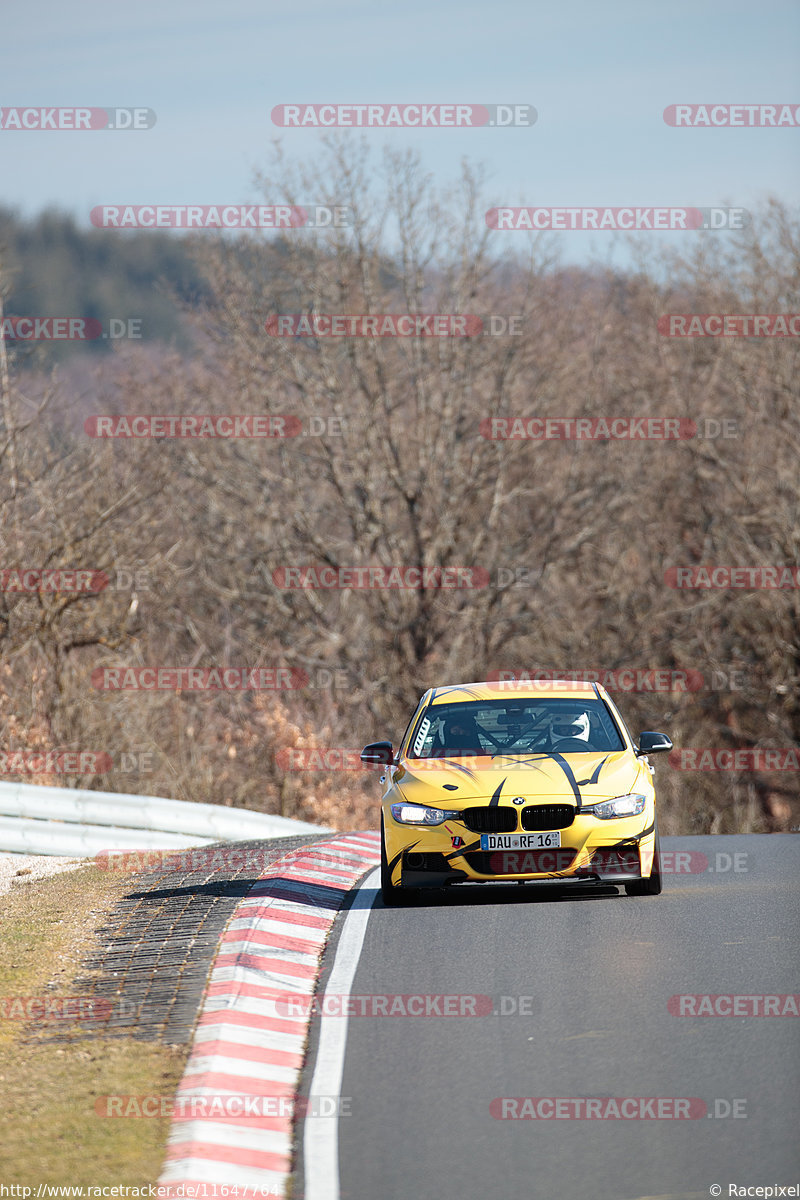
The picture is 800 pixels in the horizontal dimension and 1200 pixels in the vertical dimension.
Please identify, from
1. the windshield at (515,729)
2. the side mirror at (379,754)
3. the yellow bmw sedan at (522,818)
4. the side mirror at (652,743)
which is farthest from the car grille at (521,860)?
the side mirror at (379,754)

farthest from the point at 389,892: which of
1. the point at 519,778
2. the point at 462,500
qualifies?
the point at 462,500

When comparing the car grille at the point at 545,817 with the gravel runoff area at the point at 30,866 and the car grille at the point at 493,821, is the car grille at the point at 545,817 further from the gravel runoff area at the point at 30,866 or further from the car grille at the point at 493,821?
the gravel runoff area at the point at 30,866

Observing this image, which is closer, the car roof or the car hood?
the car hood

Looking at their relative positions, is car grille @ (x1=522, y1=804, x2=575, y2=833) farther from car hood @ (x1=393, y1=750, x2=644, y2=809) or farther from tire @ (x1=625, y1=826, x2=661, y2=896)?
tire @ (x1=625, y1=826, x2=661, y2=896)

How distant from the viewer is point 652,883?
423 inches

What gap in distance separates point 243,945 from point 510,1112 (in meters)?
3.29

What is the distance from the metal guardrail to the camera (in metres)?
14.9

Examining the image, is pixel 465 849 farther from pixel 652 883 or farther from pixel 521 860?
pixel 652 883

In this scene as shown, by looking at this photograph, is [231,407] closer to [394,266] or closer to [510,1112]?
[394,266]

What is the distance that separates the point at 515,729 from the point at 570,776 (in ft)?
3.56

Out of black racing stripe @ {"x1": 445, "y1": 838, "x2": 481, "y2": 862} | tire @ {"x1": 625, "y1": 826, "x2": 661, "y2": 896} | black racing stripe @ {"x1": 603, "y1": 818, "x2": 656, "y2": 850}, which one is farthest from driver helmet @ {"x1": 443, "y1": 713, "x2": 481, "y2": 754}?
tire @ {"x1": 625, "y1": 826, "x2": 661, "y2": 896}

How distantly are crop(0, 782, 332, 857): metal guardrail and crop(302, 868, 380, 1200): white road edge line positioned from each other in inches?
215

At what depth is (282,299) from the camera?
122ft

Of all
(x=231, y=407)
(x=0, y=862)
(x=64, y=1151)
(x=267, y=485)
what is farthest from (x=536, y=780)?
(x=231, y=407)
